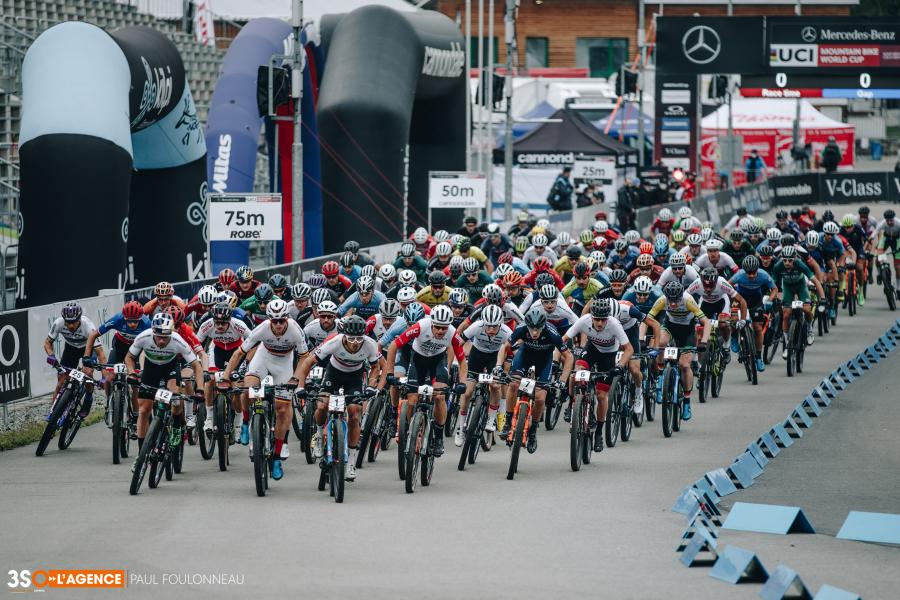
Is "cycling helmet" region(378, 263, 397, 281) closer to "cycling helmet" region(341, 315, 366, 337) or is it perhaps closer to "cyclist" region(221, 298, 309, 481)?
"cyclist" region(221, 298, 309, 481)

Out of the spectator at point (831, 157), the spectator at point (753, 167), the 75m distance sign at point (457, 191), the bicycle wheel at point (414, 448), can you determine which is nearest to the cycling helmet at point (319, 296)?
the bicycle wheel at point (414, 448)

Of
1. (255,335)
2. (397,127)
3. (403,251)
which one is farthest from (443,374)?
(397,127)

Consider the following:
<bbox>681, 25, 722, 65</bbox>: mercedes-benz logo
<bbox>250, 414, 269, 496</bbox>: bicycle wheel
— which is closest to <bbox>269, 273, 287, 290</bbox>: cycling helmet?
<bbox>250, 414, 269, 496</bbox>: bicycle wheel

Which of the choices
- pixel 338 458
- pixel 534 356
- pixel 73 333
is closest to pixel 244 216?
pixel 73 333

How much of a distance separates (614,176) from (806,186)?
11729 mm

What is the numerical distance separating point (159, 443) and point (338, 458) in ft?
5.94

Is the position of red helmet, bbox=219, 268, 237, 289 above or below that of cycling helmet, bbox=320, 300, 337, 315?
above

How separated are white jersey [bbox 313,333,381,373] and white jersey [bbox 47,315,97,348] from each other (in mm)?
3508

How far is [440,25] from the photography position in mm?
32844

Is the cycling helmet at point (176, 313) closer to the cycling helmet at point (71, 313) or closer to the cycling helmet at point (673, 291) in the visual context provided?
the cycling helmet at point (71, 313)

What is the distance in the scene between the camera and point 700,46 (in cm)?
4088

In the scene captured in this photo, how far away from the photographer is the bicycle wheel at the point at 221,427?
15.2m

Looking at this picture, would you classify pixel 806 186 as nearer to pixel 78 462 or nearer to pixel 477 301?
pixel 477 301

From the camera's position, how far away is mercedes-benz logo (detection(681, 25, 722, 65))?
4081 cm
